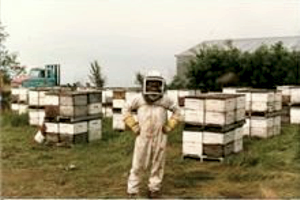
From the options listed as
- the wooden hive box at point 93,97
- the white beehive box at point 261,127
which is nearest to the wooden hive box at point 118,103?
A: the wooden hive box at point 93,97

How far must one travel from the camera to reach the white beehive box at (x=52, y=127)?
12305mm

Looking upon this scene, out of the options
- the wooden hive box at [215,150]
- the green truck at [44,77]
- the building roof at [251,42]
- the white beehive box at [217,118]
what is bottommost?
the wooden hive box at [215,150]

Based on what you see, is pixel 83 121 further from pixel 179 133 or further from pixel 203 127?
pixel 203 127

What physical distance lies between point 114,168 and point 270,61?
47.1ft

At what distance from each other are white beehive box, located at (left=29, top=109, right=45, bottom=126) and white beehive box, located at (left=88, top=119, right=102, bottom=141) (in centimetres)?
284

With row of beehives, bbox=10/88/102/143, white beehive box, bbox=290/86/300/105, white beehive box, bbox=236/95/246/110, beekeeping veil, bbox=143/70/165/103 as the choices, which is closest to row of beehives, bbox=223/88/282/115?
white beehive box, bbox=290/86/300/105

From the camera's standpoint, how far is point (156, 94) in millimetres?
6871

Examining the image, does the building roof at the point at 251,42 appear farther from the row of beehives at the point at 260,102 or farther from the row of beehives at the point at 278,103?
the row of beehives at the point at 260,102

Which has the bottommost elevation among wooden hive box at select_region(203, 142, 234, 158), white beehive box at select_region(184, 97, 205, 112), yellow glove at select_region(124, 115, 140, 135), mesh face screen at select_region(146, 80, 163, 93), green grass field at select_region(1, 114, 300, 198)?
green grass field at select_region(1, 114, 300, 198)

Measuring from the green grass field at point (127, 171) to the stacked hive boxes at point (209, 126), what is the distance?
0.22 meters

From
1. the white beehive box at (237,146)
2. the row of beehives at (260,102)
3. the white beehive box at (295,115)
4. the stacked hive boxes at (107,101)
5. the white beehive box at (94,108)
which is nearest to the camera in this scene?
the white beehive box at (237,146)

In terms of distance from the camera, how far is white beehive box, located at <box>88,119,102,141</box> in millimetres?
12679

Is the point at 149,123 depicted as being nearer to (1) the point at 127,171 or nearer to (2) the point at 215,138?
(1) the point at 127,171

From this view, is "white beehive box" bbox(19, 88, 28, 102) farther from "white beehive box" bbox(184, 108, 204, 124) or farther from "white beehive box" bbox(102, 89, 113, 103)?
"white beehive box" bbox(184, 108, 204, 124)
